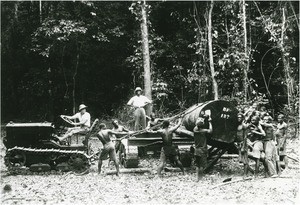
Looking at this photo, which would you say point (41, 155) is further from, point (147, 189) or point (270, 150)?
point (270, 150)

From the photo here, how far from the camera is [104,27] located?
26172 mm

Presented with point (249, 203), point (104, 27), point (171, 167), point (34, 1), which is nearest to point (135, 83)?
point (104, 27)

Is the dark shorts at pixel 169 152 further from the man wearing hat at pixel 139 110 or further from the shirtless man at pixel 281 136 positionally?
the shirtless man at pixel 281 136

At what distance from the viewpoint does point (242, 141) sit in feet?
46.1

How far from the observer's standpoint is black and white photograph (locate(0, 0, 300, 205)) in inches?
548

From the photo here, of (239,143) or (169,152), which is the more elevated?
(239,143)

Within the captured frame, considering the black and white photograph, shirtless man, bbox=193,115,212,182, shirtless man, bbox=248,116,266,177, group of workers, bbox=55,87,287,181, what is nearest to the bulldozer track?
the black and white photograph

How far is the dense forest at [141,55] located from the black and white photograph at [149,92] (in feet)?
0.25

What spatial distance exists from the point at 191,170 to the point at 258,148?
291cm

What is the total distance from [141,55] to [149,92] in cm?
357

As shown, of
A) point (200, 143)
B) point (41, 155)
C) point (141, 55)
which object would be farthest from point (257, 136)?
point (141, 55)

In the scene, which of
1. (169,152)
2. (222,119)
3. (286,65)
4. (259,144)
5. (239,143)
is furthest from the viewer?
(286,65)

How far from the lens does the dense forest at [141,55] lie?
23906mm

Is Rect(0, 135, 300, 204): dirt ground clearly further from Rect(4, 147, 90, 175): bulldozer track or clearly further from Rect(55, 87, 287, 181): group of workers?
Rect(55, 87, 287, 181): group of workers
